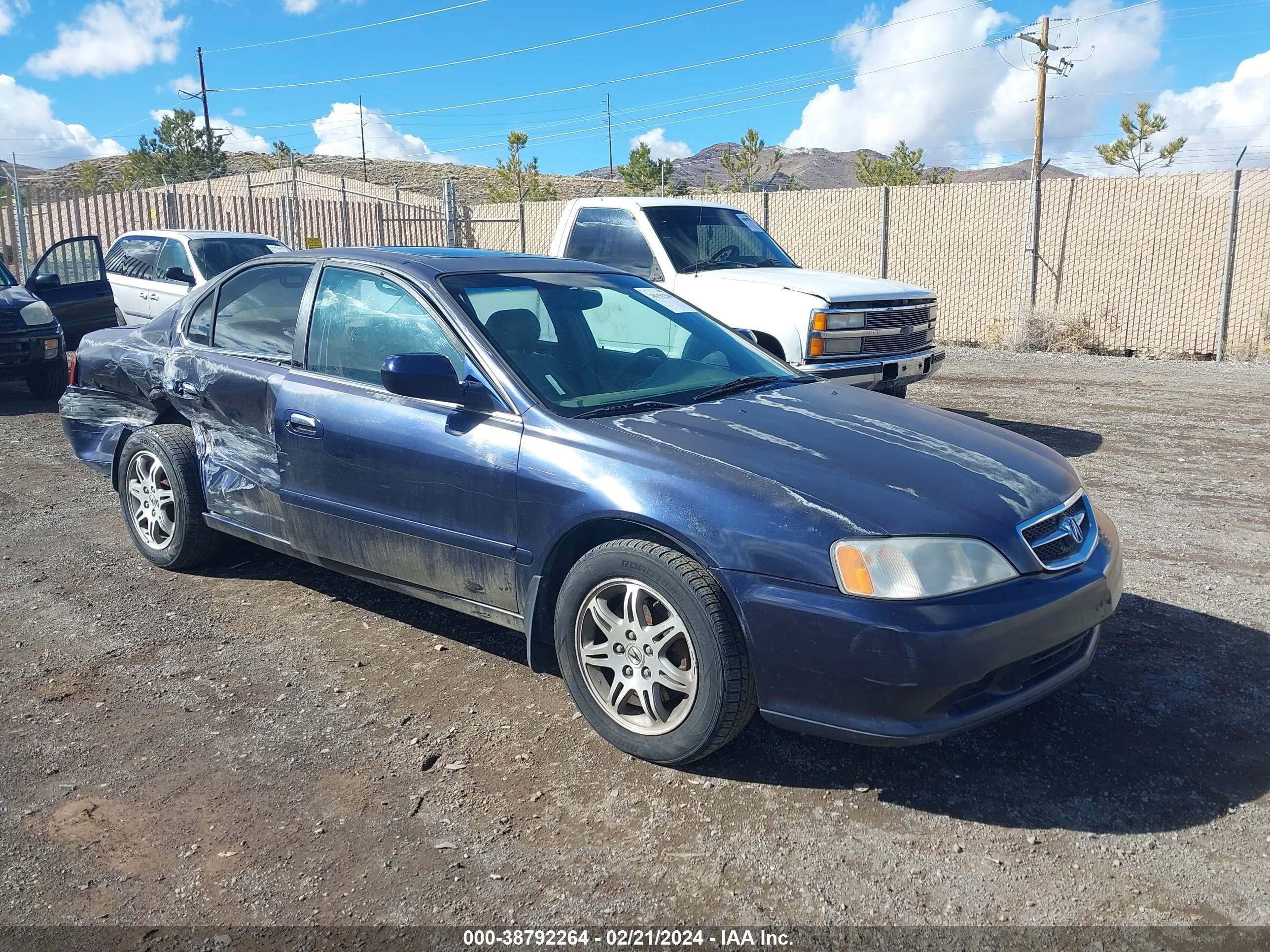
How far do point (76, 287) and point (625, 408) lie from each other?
1096 cm

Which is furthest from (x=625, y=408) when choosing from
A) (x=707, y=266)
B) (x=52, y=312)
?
(x=52, y=312)

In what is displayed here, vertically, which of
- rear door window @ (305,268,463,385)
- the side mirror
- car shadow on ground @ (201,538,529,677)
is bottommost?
car shadow on ground @ (201,538,529,677)

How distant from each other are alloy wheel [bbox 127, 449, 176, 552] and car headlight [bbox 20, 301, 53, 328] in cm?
595

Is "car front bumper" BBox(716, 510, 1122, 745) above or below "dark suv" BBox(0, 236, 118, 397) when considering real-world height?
below

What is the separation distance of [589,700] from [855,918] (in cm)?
118

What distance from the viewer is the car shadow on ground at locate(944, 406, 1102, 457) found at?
8.11m

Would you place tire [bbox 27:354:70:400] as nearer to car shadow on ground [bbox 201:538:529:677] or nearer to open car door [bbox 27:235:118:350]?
open car door [bbox 27:235:118:350]

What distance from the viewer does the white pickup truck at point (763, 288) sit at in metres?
7.86

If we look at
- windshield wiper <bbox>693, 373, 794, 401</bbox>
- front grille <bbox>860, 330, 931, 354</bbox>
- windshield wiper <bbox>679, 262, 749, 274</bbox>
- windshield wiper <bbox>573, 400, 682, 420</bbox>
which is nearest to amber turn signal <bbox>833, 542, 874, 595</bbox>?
windshield wiper <bbox>573, 400, 682, 420</bbox>

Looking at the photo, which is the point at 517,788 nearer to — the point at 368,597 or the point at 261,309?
the point at 368,597

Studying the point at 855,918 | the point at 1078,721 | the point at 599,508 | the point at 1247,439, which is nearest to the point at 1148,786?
the point at 1078,721

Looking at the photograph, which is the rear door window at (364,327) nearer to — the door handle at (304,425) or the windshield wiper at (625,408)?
the door handle at (304,425)

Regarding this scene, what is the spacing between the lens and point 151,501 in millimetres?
5277

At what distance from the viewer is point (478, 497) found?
3.70 m
